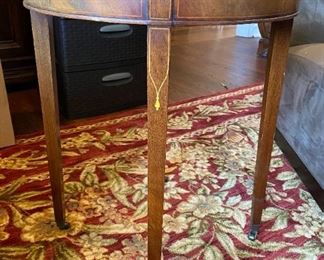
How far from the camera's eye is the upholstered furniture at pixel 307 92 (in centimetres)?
111

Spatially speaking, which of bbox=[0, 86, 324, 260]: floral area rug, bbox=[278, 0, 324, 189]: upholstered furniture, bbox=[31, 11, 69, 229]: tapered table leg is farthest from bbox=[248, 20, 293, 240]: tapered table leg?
bbox=[31, 11, 69, 229]: tapered table leg

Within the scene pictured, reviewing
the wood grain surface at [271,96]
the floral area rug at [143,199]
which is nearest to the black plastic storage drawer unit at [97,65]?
the floral area rug at [143,199]

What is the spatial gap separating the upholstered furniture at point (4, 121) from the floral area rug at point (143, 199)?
0.11 feet

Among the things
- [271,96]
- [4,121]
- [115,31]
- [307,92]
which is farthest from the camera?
[115,31]

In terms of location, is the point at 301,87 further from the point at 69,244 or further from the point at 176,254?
the point at 69,244

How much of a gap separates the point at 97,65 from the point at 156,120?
1041 millimetres

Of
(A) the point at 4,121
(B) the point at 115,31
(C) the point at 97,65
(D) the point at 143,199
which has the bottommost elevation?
(D) the point at 143,199

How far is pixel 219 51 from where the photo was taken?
9.05ft

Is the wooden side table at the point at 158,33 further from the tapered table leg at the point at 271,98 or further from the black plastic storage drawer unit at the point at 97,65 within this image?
the black plastic storage drawer unit at the point at 97,65

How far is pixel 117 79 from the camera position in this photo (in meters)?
1.72

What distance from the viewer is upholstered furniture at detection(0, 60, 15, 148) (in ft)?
4.52

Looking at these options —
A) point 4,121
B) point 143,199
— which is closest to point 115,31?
point 4,121

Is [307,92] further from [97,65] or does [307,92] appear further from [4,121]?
[4,121]

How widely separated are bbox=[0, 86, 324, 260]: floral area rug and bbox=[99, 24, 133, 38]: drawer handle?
1.16ft
